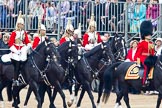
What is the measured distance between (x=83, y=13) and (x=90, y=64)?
301 inches

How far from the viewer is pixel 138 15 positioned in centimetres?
3031

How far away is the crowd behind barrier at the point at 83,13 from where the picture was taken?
99.3ft

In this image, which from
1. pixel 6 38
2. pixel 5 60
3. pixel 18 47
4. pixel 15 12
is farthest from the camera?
pixel 15 12

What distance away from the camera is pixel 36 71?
2175cm

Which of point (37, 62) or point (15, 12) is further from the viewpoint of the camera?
point (15, 12)

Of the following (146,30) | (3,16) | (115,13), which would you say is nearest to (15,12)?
(3,16)

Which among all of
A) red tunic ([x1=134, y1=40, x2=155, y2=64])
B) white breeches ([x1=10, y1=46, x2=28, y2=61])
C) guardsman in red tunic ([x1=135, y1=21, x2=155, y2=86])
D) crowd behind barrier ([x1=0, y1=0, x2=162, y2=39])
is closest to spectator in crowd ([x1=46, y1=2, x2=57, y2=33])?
crowd behind barrier ([x1=0, y1=0, x2=162, y2=39])

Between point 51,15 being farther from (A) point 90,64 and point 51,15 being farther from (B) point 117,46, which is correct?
(A) point 90,64

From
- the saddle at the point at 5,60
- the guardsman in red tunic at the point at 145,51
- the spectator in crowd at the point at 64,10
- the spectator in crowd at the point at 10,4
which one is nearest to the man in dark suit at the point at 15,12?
the spectator in crowd at the point at 10,4

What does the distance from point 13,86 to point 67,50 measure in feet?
6.81

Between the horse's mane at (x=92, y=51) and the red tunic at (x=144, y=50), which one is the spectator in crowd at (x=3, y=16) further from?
the red tunic at (x=144, y=50)

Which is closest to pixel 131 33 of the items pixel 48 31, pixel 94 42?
pixel 48 31

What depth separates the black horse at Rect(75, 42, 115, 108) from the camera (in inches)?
901

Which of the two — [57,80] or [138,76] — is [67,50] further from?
[138,76]
